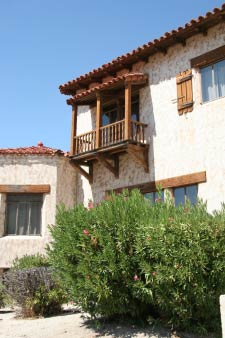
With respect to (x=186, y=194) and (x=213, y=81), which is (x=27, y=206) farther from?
(x=213, y=81)

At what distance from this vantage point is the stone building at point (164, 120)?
12.1 meters

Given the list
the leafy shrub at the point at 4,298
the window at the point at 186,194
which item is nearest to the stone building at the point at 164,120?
the window at the point at 186,194

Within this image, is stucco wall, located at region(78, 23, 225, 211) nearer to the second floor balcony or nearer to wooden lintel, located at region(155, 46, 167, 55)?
wooden lintel, located at region(155, 46, 167, 55)

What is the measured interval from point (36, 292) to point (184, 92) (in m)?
7.58

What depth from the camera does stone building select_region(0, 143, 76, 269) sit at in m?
15.4

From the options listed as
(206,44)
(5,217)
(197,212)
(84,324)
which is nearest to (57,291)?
(84,324)

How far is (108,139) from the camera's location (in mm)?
14023

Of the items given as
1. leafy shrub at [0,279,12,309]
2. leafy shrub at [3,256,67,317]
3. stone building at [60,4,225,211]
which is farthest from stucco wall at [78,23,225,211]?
leafy shrub at [0,279,12,309]

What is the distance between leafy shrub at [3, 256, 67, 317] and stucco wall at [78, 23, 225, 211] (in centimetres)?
495

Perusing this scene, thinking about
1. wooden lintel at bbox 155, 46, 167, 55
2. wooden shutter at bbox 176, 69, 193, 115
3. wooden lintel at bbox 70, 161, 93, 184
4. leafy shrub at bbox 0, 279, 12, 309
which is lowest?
leafy shrub at bbox 0, 279, 12, 309

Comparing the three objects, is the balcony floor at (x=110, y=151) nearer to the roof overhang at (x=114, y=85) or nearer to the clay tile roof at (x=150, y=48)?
the roof overhang at (x=114, y=85)

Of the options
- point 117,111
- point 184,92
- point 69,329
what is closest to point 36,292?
point 69,329

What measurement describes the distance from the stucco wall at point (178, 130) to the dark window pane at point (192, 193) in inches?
9.9

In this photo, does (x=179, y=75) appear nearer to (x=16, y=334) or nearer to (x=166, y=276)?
(x=166, y=276)
